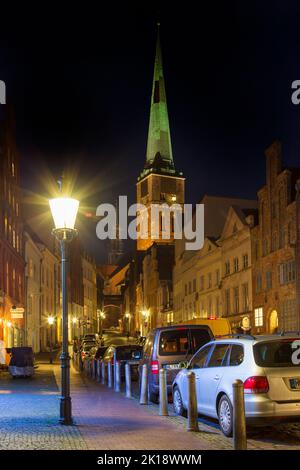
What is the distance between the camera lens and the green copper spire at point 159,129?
144 metres

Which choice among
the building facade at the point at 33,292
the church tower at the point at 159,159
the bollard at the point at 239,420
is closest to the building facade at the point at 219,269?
the building facade at the point at 33,292

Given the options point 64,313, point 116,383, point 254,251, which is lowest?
point 116,383

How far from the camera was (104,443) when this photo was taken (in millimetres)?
10742

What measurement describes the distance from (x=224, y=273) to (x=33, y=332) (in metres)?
17.0

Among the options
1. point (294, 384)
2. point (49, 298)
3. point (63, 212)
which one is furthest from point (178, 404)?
point (49, 298)

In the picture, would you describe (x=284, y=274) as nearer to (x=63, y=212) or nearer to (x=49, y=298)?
(x=63, y=212)

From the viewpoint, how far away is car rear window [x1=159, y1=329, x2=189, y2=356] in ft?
61.0

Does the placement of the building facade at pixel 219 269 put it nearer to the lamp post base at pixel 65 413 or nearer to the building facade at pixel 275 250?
the building facade at pixel 275 250

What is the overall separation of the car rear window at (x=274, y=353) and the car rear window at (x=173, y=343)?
23.1 ft

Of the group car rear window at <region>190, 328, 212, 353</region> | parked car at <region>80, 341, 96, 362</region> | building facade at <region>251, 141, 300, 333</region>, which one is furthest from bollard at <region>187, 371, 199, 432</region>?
parked car at <region>80, 341, 96, 362</region>

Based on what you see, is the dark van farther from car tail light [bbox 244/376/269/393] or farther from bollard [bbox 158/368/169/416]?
car tail light [bbox 244/376/269/393]

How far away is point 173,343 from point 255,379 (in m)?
7.70
